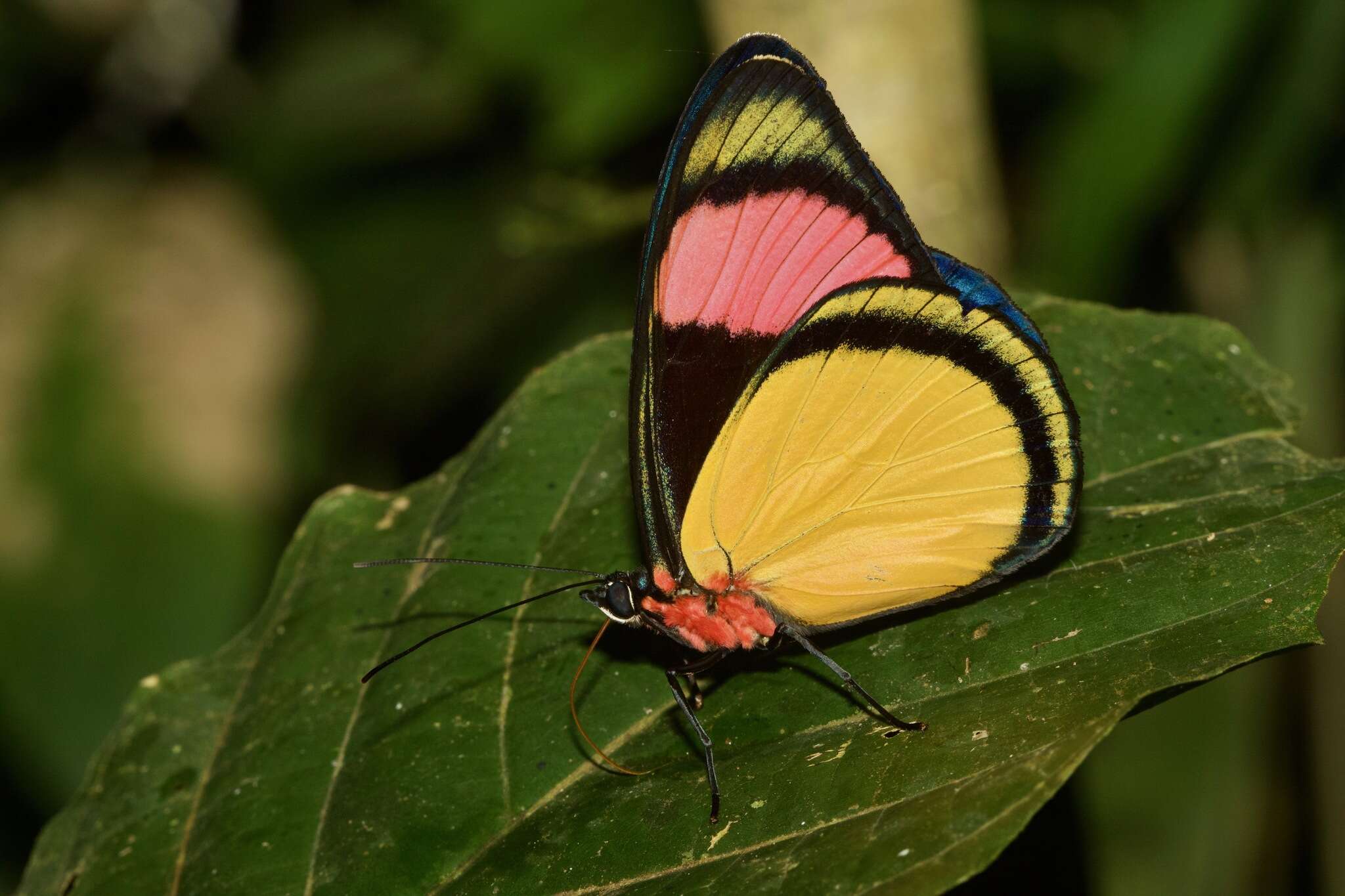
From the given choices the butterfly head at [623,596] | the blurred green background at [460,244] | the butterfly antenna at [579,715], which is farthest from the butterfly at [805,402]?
the blurred green background at [460,244]

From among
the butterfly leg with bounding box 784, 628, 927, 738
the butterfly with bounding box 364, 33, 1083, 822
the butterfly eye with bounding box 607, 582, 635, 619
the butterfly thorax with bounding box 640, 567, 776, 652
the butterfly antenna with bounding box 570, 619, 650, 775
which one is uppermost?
the butterfly with bounding box 364, 33, 1083, 822

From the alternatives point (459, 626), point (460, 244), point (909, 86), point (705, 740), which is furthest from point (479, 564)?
point (460, 244)

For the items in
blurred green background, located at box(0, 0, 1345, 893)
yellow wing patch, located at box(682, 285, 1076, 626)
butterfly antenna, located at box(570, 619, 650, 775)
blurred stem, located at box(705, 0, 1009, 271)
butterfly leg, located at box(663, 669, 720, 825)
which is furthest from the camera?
blurred green background, located at box(0, 0, 1345, 893)

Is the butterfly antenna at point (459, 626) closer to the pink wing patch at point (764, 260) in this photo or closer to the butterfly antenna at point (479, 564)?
the butterfly antenna at point (479, 564)

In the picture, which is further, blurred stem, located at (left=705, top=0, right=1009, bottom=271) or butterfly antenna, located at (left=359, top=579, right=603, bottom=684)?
blurred stem, located at (left=705, top=0, right=1009, bottom=271)

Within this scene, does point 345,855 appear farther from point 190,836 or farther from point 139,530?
point 139,530

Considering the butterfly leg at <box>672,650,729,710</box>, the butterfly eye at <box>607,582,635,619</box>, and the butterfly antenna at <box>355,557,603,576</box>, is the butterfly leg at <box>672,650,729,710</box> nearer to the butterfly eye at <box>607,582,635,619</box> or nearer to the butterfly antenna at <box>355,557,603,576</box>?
the butterfly eye at <box>607,582,635,619</box>

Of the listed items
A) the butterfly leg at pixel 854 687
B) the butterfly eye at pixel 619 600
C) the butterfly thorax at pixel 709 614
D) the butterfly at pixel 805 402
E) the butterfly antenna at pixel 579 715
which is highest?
the butterfly at pixel 805 402

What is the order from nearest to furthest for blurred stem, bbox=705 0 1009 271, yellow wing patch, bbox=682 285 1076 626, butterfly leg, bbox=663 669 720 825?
1. butterfly leg, bbox=663 669 720 825
2. yellow wing patch, bbox=682 285 1076 626
3. blurred stem, bbox=705 0 1009 271

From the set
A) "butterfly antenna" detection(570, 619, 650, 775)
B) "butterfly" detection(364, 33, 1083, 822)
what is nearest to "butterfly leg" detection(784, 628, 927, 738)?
"butterfly" detection(364, 33, 1083, 822)
